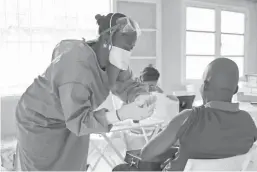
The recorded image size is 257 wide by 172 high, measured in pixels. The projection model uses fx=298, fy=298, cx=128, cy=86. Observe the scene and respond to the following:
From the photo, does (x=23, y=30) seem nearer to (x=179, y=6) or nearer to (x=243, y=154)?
(x=179, y=6)

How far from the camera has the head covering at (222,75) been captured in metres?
1.31

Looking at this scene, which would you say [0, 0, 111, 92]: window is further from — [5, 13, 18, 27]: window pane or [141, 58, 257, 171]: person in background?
[141, 58, 257, 171]: person in background

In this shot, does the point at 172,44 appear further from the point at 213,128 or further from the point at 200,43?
the point at 213,128

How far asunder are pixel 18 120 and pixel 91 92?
36 centimetres

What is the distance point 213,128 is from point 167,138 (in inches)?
7.9

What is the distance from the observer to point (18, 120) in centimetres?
128

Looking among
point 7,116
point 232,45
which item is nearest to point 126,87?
point 7,116

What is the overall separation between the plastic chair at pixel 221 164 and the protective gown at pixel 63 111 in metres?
0.38

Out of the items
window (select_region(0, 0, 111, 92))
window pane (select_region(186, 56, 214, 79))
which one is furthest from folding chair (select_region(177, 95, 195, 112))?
window pane (select_region(186, 56, 214, 79))

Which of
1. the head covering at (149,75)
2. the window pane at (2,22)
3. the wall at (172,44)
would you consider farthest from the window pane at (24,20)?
the wall at (172,44)

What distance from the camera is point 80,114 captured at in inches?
40.7

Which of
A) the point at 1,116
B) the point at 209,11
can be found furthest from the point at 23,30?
the point at 209,11

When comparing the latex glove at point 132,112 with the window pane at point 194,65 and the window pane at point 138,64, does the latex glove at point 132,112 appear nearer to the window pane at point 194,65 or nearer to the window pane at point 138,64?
the window pane at point 138,64

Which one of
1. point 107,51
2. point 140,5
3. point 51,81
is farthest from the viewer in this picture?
point 140,5
